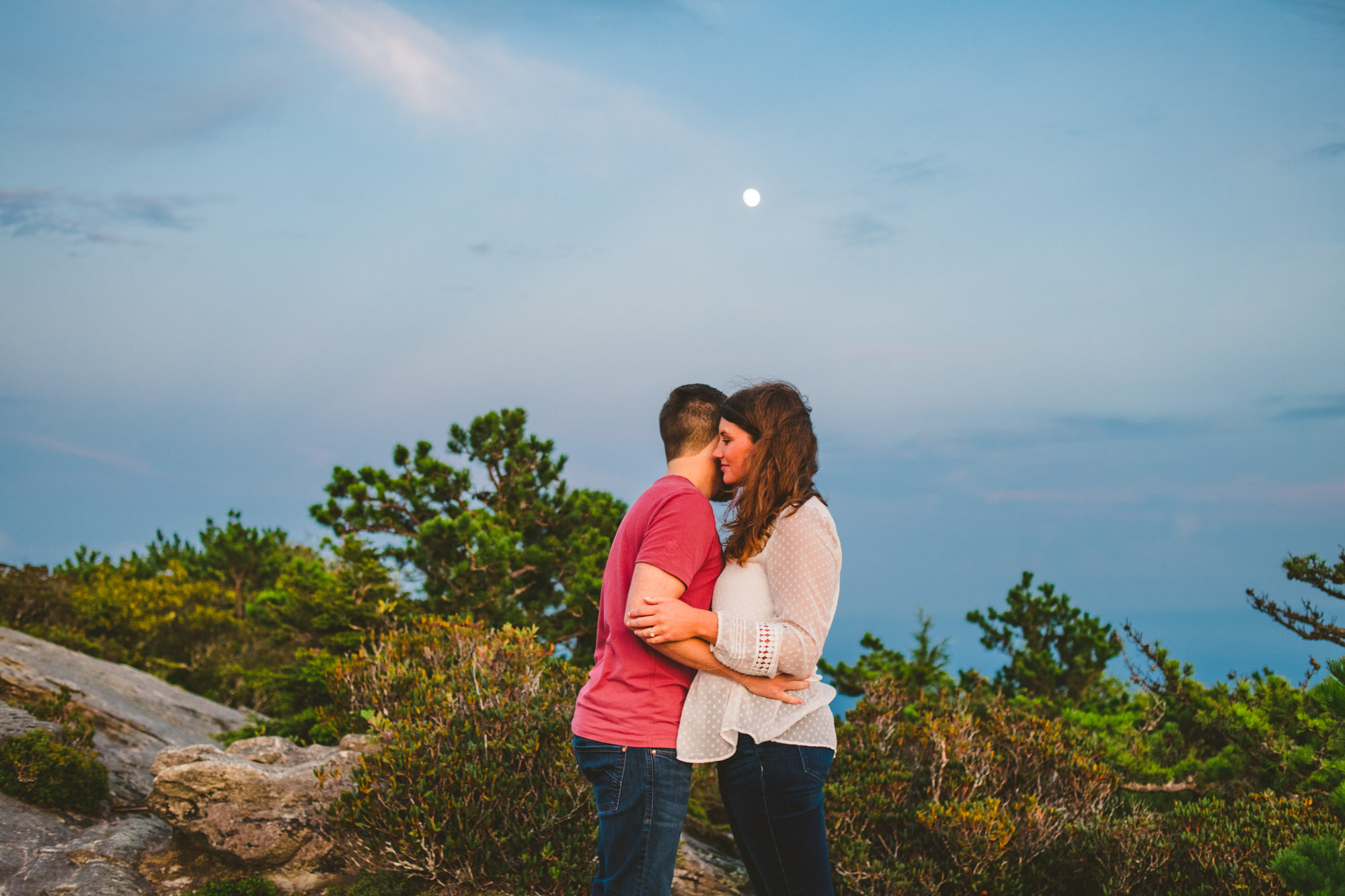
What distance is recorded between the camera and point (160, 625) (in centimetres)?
1522

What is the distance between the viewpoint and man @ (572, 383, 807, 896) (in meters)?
2.81

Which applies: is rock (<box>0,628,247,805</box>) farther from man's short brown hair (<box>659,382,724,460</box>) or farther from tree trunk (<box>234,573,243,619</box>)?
tree trunk (<box>234,573,243,619</box>)

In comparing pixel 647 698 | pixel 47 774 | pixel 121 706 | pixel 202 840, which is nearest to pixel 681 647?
pixel 647 698

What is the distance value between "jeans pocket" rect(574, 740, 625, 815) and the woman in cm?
22

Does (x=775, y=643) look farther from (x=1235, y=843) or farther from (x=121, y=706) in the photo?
(x=121, y=706)

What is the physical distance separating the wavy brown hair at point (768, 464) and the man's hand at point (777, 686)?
41 cm

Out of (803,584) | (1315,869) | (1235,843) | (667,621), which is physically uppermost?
(803,584)

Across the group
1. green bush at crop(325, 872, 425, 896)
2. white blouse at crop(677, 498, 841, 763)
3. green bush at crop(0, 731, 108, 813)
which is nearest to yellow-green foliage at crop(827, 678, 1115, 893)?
green bush at crop(325, 872, 425, 896)

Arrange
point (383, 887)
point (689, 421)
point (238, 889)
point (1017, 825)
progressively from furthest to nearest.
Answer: point (1017, 825), point (238, 889), point (383, 887), point (689, 421)

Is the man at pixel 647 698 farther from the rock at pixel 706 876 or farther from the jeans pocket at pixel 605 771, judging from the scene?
the rock at pixel 706 876

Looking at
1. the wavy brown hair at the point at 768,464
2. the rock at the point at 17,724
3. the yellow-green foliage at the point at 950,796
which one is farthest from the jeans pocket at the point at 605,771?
the rock at the point at 17,724

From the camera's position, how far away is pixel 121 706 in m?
8.77

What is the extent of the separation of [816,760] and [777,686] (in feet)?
0.97

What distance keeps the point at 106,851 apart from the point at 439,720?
266 cm
